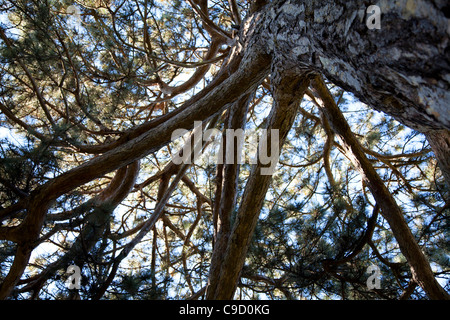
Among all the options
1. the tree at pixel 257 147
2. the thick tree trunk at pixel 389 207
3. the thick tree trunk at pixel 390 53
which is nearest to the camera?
the thick tree trunk at pixel 390 53

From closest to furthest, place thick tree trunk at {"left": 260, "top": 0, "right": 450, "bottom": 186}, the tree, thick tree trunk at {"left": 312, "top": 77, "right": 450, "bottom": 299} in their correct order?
thick tree trunk at {"left": 260, "top": 0, "right": 450, "bottom": 186} → the tree → thick tree trunk at {"left": 312, "top": 77, "right": 450, "bottom": 299}

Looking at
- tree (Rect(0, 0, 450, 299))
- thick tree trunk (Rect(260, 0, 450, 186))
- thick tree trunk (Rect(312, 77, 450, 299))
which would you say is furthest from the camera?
thick tree trunk (Rect(312, 77, 450, 299))

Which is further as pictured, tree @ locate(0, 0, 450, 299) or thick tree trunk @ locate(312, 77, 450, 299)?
thick tree trunk @ locate(312, 77, 450, 299)

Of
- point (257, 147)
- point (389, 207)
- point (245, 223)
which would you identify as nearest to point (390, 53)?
point (245, 223)

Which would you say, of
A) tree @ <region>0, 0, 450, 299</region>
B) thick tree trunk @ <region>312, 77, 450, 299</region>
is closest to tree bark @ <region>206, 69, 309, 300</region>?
tree @ <region>0, 0, 450, 299</region>

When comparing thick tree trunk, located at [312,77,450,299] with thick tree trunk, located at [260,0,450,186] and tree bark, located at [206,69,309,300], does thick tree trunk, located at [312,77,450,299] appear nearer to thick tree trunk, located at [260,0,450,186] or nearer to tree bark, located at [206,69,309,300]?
tree bark, located at [206,69,309,300]

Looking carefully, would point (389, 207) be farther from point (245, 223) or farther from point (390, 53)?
point (390, 53)

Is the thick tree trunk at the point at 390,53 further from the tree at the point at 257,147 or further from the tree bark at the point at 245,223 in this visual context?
the tree bark at the point at 245,223

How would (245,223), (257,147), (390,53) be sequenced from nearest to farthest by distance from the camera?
(390,53)
(245,223)
(257,147)

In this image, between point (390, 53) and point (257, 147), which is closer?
point (390, 53)

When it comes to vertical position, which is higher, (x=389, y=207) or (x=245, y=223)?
(x=389, y=207)

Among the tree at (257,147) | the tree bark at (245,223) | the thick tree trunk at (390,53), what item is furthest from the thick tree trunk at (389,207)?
the thick tree trunk at (390,53)
